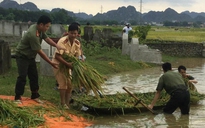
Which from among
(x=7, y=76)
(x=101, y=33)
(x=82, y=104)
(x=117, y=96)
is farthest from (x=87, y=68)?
(x=101, y=33)

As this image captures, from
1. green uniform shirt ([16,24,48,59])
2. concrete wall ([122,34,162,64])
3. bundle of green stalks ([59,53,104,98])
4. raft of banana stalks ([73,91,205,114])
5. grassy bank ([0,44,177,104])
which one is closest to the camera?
green uniform shirt ([16,24,48,59])

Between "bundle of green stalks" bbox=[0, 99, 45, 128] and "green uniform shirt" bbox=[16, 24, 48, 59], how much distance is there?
1232mm

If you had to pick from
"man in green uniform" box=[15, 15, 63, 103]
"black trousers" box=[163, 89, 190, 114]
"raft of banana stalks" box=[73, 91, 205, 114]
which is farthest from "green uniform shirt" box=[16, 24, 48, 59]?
"black trousers" box=[163, 89, 190, 114]

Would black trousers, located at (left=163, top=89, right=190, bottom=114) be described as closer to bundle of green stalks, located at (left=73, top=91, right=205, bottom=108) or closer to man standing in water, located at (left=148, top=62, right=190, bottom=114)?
man standing in water, located at (left=148, top=62, right=190, bottom=114)

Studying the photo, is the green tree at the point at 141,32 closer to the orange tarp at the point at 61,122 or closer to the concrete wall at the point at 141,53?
the concrete wall at the point at 141,53

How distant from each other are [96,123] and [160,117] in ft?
5.45

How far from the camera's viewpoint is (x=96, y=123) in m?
7.75

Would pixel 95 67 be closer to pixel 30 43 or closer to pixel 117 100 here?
pixel 117 100

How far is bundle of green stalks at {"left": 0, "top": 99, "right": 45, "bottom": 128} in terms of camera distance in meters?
6.20

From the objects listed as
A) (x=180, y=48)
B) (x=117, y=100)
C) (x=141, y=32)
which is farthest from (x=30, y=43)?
(x=180, y=48)

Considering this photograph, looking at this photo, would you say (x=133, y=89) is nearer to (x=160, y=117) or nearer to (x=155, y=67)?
(x=160, y=117)

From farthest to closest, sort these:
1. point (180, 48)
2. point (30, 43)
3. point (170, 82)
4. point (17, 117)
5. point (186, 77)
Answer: point (180, 48)
point (186, 77)
point (170, 82)
point (30, 43)
point (17, 117)

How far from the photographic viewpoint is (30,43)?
739 cm

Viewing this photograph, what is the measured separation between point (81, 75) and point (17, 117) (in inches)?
70.5
